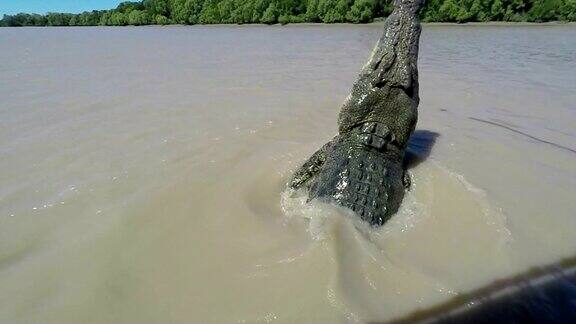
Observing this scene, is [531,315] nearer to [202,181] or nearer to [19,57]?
[202,181]

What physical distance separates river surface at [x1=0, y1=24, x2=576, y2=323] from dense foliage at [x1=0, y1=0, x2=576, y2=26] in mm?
24292

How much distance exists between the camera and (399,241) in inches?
124

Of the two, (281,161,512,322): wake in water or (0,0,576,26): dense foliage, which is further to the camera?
(0,0,576,26): dense foliage

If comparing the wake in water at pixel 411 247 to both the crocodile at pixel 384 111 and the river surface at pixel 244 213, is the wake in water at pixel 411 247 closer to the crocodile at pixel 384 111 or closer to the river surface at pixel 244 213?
the river surface at pixel 244 213

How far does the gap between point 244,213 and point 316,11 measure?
134ft

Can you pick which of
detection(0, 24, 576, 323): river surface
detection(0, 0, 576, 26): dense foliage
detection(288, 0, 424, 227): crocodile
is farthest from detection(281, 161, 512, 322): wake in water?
detection(0, 0, 576, 26): dense foliage

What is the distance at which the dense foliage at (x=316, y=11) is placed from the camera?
113ft

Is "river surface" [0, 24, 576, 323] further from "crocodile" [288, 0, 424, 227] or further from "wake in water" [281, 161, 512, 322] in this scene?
"crocodile" [288, 0, 424, 227]

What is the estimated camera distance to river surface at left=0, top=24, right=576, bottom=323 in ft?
8.55

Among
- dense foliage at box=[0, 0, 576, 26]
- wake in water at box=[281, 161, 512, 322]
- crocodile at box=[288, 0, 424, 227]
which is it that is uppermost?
dense foliage at box=[0, 0, 576, 26]

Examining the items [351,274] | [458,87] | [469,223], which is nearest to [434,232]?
[469,223]

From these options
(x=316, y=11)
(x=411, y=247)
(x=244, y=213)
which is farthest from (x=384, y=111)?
(x=316, y=11)

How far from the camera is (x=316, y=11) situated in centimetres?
4169

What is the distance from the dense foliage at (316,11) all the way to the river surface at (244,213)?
24292 mm
